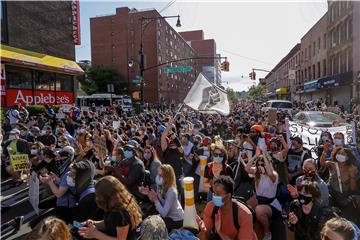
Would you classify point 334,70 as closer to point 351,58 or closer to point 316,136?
point 351,58

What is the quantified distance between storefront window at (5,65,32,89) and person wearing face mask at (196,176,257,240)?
2149 centimetres

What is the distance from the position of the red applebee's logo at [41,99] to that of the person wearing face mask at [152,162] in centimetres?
1829

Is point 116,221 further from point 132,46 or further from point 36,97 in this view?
point 132,46

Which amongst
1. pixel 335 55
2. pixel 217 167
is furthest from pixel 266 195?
pixel 335 55

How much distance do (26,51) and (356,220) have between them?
935 inches

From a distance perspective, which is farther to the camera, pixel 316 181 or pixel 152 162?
pixel 152 162

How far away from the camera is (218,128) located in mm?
16047

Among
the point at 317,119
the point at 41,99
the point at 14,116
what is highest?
the point at 41,99

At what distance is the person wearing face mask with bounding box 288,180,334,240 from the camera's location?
3928 millimetres

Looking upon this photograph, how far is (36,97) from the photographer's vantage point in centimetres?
2442

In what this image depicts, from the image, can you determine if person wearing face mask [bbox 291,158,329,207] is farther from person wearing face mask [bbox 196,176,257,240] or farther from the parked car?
the parked car

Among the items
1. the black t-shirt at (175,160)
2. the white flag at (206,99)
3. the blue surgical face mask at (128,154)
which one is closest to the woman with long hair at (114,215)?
the blue surgical face mask at (128,154)

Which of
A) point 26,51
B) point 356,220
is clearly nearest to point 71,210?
point 356,220

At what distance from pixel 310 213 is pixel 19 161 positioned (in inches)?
271
